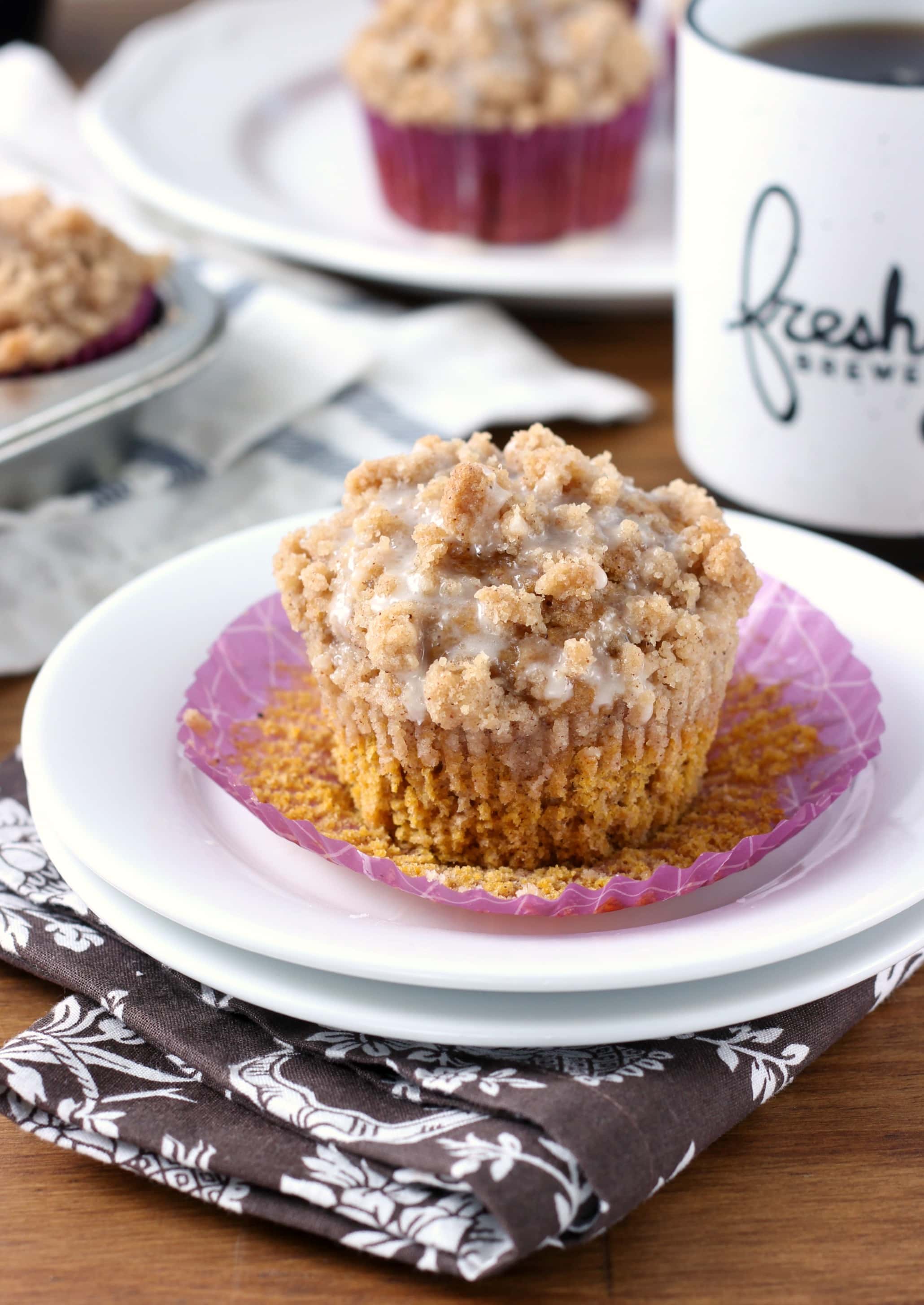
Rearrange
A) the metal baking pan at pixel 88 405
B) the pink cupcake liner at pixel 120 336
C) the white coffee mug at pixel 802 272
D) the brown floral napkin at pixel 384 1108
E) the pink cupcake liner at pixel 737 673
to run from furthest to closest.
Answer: the pink cupcake liner at pixel 120 336, the metal baking pan at pixel 88 405, the white coffee mug at pixel 802 272, the pink cupcake liner at pixel 737 673, the brown floral napkin at pixel 384 1108

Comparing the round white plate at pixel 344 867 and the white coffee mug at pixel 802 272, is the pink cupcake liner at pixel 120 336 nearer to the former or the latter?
the round white plate at pixel 344 867

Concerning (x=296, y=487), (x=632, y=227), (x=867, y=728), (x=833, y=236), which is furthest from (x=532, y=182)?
(x=867, y=728)

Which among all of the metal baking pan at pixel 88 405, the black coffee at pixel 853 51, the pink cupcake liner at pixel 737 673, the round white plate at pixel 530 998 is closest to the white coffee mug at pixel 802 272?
the black coffee at pixel 853 51

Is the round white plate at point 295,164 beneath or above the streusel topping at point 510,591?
beneath

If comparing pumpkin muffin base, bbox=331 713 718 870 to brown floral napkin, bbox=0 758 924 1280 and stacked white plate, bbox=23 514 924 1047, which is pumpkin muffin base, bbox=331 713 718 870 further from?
brown floral napkin, bbox=0 758 924 1280

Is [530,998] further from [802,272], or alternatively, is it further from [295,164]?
[295,164]

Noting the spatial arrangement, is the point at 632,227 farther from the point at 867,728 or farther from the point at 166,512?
the point at 867,728

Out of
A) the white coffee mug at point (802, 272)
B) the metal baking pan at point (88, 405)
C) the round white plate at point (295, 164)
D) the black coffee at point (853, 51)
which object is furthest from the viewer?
the round white plate at point (295, 164)

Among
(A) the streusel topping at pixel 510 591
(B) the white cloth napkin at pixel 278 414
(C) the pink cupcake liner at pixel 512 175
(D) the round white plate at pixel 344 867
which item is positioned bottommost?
(B) the white cloth napkin at pixel 278 414

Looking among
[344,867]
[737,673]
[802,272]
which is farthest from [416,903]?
[802,272]
